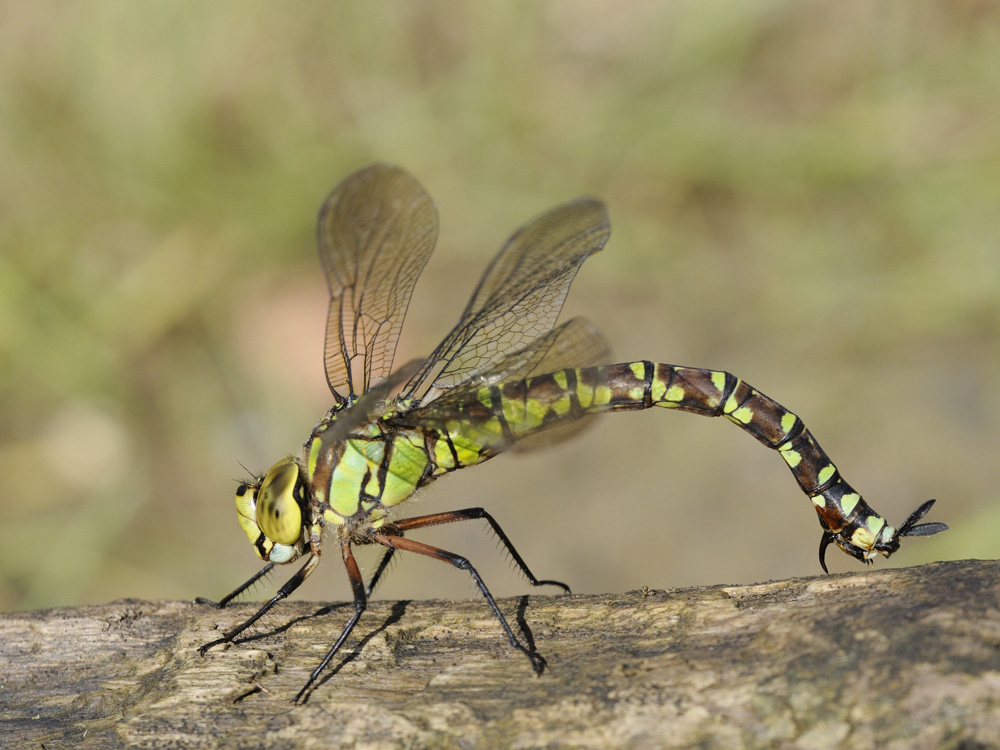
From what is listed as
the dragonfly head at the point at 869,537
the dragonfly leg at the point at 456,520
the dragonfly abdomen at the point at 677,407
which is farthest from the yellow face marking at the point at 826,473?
the dragonfly leg at the point at 456,520

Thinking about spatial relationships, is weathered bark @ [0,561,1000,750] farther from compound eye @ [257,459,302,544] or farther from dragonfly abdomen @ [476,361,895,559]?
dragonfly abdomen @ [476,361,895,559]

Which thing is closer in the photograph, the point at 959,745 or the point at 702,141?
the point at 959,745

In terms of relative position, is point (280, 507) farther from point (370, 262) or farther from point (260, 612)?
point (370, 262)

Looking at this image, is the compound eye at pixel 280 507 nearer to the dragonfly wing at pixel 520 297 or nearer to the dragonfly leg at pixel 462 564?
the dragonfly leg at pixel 462 564

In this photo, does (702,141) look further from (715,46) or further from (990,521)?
(990,521)

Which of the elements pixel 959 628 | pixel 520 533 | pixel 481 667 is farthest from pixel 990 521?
pixel 481 667

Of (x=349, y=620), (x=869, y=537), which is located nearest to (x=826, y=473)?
(x=869, y=537)

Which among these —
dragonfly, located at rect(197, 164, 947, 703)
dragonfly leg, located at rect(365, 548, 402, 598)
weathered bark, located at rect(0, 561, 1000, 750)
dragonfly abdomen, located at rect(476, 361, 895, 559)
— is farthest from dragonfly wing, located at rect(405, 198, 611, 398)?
weathered bark, located at rect(0, 561, 1000, 750)
